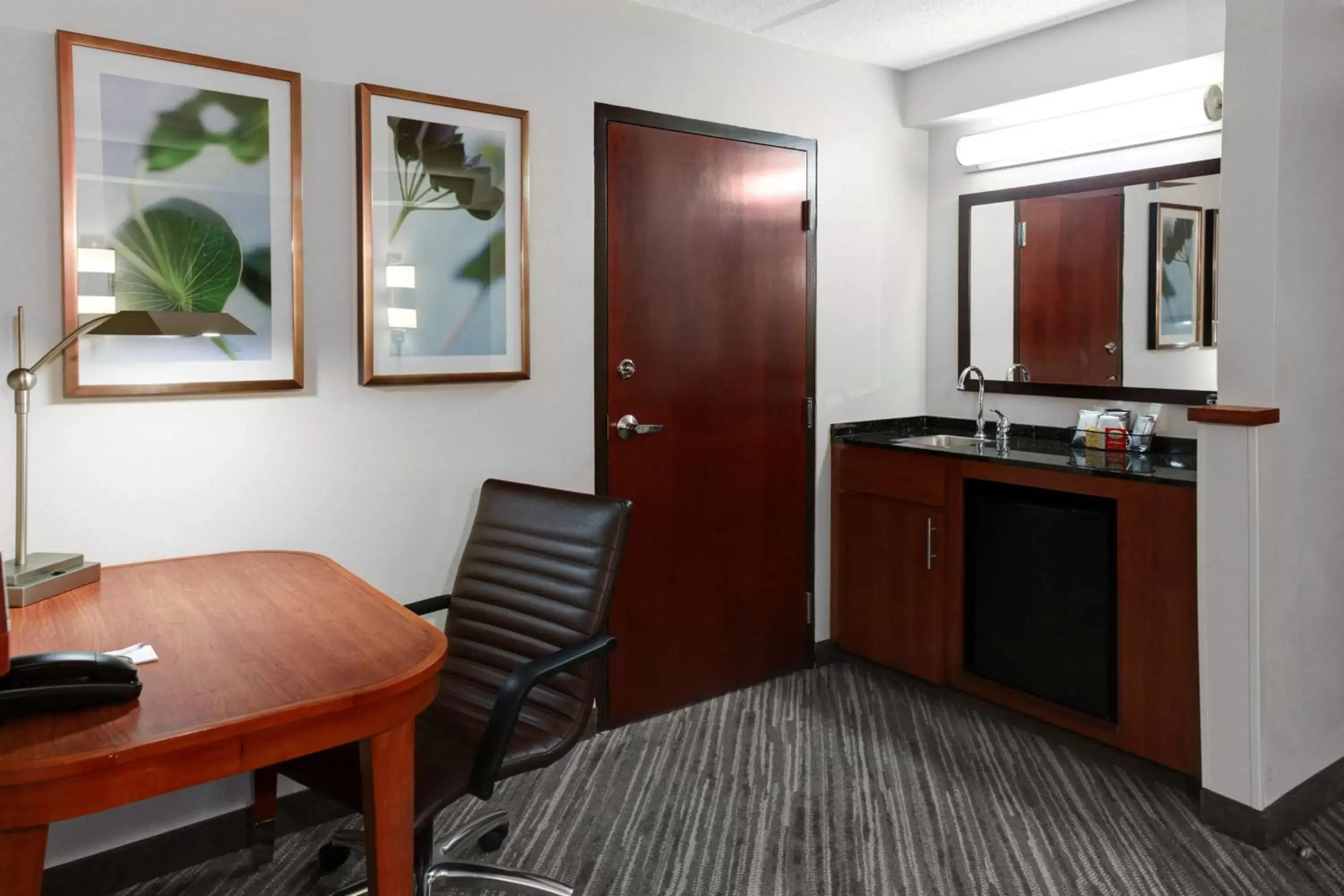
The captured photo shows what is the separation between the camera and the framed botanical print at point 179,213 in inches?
85.0

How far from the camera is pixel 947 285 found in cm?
393

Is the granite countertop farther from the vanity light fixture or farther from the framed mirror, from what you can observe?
the vanity light fixture

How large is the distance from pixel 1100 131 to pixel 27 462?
10.7 ft

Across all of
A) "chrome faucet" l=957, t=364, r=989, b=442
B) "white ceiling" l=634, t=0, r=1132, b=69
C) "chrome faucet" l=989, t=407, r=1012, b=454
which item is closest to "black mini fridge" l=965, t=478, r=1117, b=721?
"chrome faucet" l=989, t=407, r=1012, b=454

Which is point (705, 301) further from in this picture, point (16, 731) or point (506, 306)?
point (16, 731)

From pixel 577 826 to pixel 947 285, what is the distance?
8.25 ft

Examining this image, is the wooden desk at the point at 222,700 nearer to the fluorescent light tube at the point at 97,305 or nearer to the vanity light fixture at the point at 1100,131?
the fluorescent light tube at the point at 97,305

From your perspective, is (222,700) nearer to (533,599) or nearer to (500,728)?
(500,728)

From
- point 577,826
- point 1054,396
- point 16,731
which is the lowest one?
point 577,826

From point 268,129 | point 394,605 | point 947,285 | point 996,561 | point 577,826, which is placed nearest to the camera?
point 394,605

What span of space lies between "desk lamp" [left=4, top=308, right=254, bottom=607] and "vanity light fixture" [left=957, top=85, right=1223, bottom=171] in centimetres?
274

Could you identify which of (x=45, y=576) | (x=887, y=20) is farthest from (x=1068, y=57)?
(x=45, y=576)

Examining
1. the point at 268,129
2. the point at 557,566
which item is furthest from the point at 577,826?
the point at 268,129

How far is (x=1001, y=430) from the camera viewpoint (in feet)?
12.0
